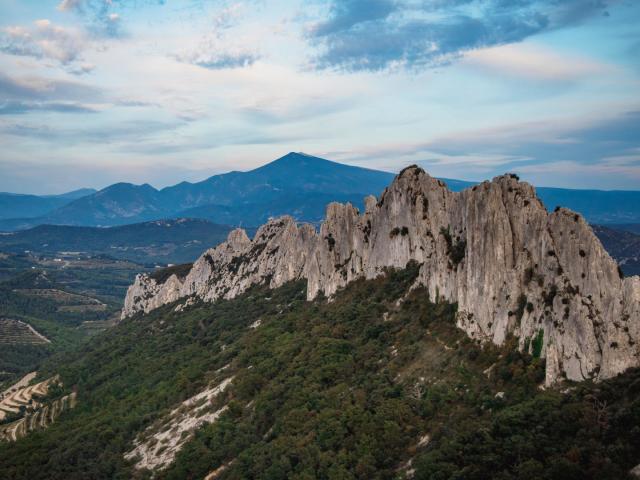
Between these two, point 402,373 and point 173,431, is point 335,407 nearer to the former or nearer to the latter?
point 402,373

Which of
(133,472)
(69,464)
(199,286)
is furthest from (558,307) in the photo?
(199,286)

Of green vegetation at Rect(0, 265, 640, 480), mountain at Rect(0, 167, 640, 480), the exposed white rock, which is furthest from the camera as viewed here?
the exposed white rock

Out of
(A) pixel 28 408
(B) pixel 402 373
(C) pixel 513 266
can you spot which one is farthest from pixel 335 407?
(A) pixel 28 408

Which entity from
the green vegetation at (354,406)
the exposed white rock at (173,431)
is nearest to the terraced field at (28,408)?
the green vegetation at (354,406)

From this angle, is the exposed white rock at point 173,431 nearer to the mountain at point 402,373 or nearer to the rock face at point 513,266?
the mountain at point 402,373

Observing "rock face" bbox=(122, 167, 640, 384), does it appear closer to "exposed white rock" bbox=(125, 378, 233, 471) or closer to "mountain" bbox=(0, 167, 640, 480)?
"mountain" bbox=(0, 167, 640, 480)

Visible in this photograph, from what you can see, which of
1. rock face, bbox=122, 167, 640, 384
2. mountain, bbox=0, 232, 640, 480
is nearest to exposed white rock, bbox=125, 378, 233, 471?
mountain, bbox=0, 232, 640, 480
